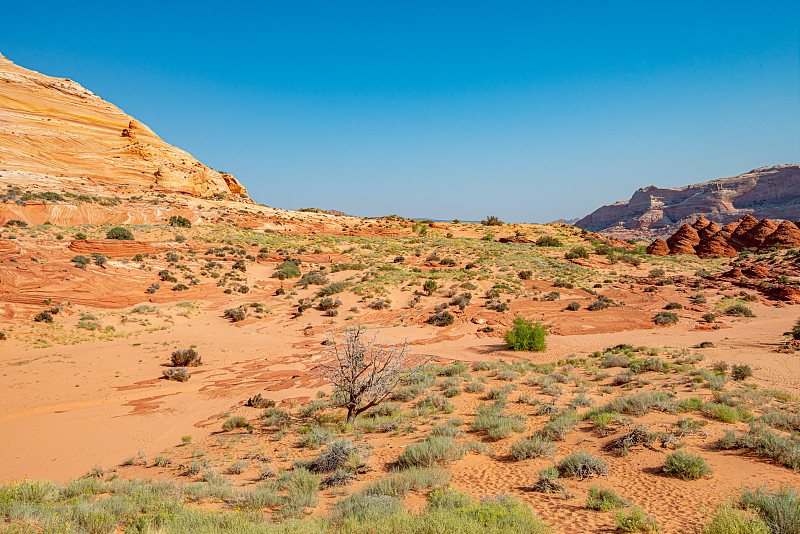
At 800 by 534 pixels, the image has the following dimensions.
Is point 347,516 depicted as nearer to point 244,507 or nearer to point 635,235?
point 244,507

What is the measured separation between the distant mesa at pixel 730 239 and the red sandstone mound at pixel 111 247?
55648 millimetres

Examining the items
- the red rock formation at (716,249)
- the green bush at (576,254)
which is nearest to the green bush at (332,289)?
the green bush at (576,254)

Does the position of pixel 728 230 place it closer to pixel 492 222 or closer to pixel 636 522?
pixel 492 222

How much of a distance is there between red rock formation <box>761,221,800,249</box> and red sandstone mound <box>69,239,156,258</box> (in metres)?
66.2

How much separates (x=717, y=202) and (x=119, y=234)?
15760 centimetres

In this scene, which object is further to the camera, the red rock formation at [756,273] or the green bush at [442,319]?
the red rock formation at [756,273]

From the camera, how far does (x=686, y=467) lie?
5645 mm

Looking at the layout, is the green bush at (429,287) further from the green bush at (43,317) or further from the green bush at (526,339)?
the green bush at (43,317)

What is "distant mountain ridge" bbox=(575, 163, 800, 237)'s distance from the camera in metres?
108

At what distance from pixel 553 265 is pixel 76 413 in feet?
110

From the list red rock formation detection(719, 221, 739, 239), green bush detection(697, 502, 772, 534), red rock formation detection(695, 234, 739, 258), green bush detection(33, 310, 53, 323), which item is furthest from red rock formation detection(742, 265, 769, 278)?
green bush detection(33, 310, 53, 323)

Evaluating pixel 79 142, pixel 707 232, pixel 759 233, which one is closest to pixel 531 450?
pixel 707 232

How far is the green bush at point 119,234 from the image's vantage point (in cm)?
2944

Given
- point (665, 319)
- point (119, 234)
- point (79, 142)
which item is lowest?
point (665, 319)
